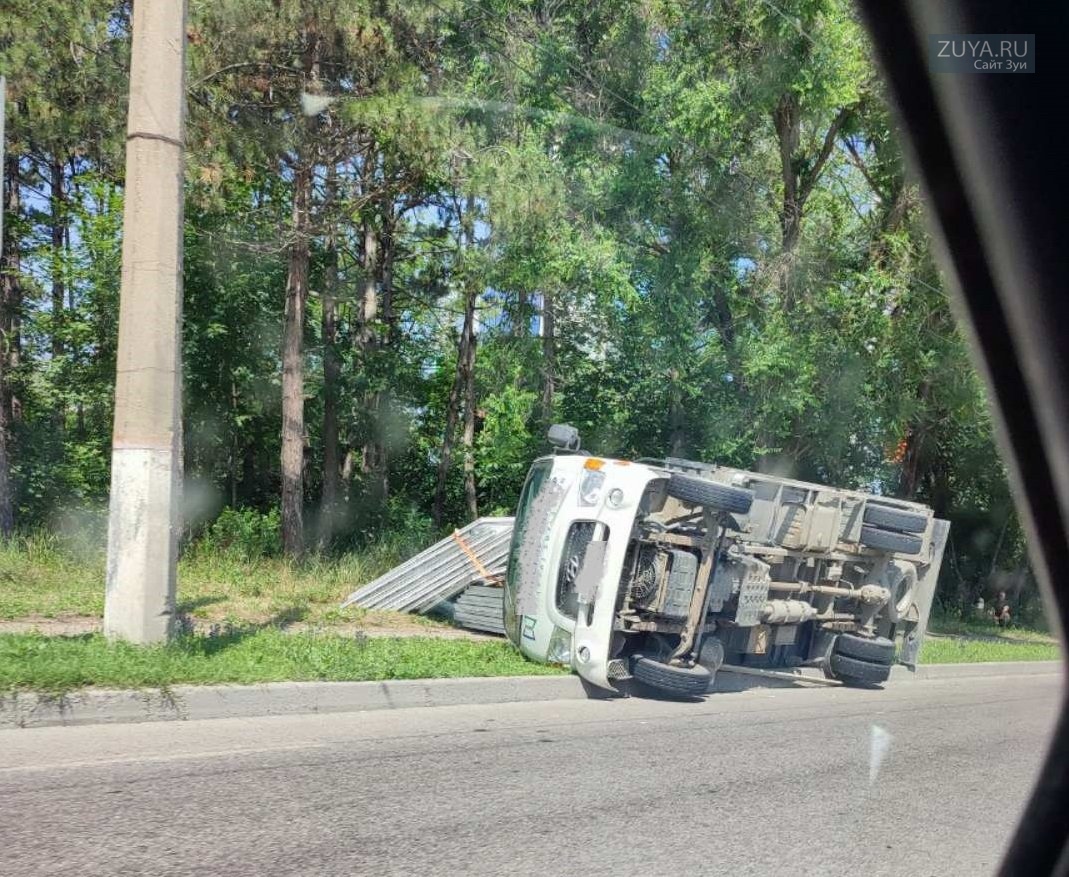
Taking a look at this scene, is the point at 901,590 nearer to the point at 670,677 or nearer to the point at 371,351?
the point at 670,677

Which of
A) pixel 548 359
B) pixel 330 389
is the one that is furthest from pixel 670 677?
pixel 330 389

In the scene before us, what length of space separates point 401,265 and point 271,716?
20.9 m

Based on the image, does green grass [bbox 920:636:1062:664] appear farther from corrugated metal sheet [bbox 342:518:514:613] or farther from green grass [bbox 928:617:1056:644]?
corrugated metal sheet [bbox 342:518:514:613]

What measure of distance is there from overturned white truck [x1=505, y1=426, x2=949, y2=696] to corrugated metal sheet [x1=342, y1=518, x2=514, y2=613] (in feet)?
10.7

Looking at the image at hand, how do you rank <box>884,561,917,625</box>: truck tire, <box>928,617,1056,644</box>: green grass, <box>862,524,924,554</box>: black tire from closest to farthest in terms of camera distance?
<box>862,524,924,554</box>: black tire < <box>884,561,917,625</box>: truck tire < <box>928,617,1056,644</box>: green grass

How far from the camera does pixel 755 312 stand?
1878 centimetres

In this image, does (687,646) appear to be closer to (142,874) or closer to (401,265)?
(142,874)

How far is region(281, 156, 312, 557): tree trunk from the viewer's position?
65.5 feet

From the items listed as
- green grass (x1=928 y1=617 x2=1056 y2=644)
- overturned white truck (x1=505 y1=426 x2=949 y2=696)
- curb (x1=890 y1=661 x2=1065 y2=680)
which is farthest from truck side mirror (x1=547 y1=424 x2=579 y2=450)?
green grass (x1=928 y1=617 x2=1056 y2=644)

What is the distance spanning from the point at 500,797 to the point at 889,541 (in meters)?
7.27

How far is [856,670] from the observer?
1208 cm

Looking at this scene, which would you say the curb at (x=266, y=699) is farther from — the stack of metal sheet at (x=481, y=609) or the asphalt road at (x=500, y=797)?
the stack of metal sheet at (x=481, y=609)

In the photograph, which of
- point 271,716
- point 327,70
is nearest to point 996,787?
point 271,716

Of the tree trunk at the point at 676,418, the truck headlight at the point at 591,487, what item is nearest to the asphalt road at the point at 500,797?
the truck headlight at the point at 591,487
